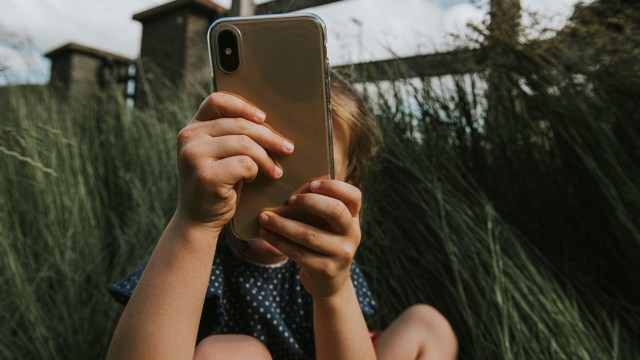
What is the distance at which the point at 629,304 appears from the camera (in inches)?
39.0

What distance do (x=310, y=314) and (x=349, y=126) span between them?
0.40 metres

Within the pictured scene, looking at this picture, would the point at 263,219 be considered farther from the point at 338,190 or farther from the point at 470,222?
the point at 470,222

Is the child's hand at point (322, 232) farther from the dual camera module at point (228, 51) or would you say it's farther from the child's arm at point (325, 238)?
the dual camera module at point (228, 51)

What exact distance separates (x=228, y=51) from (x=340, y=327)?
410mm

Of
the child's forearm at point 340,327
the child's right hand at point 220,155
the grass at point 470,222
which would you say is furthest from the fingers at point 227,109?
the grass at point 470,222

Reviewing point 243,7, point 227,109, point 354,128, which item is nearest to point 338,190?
point 227,109

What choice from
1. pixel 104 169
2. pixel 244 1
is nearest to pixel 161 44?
pixel 244 1

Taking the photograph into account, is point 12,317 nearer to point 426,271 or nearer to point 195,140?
point 195,140

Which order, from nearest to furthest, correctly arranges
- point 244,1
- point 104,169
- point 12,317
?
point 12,317, point 104,169, point 244,1

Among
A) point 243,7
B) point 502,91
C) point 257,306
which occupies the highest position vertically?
point 243,7

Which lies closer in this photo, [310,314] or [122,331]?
[122,331]

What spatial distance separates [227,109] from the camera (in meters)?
0.55

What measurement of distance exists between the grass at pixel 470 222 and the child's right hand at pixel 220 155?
0.51 metres

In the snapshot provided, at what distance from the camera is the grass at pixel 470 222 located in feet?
3.07
